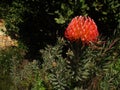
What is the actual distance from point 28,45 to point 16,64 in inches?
86.4

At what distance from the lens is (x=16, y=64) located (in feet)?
19.5

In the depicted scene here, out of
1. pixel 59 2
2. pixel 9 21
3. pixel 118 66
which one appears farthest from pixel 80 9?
pixel 9 21

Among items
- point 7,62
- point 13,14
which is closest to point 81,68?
point 7,62

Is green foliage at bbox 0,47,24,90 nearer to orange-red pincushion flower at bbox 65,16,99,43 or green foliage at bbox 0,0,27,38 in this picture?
green foliage at bbox 0,0,27,38

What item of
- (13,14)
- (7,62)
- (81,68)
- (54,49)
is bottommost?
(7,62)

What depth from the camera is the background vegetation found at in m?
4.87

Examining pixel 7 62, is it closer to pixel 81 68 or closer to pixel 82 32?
pixel 81 68

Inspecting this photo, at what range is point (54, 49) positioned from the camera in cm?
512

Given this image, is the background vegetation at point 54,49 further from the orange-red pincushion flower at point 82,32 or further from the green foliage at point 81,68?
the orange-red pincushion flower at point 82,32

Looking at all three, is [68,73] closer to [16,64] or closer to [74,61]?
[74,61]

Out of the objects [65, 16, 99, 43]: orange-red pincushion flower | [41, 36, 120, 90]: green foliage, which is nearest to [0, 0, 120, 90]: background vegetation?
[41, 36, 120, 90]: green foliage

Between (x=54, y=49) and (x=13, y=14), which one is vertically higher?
(x=13, y=14)

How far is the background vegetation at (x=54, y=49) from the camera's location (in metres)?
4.87

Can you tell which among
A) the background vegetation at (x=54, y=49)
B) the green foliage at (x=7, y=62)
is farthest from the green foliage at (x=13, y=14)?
the green foliage at (x=7, y=62)
